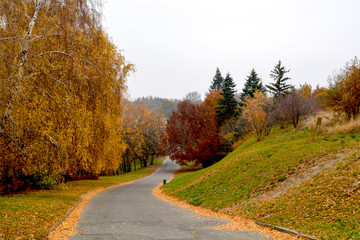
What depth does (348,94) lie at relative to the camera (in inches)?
676

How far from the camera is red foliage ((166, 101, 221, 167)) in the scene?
125ft

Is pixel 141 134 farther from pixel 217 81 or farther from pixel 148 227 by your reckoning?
pixel 148 227

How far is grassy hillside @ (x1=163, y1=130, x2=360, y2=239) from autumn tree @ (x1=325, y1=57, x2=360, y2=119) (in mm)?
3383

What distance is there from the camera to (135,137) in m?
46.2

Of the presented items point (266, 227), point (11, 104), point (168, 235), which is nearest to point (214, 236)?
point (168, 235)

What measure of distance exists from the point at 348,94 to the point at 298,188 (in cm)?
1012

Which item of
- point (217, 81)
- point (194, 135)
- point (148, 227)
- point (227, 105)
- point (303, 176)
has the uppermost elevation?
point (217, 81)

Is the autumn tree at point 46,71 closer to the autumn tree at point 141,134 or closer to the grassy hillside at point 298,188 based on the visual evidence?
the grassy hillside at point 298,188

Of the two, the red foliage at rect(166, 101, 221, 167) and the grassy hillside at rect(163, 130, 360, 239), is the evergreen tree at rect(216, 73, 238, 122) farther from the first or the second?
the grassy hillside at rect(163, 130, 360, 239)

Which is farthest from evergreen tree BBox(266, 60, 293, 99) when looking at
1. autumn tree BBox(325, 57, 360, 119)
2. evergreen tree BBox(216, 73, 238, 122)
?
autumn tree BBox(325, 57, 360, 119)

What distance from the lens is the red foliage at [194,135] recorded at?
3825 cm

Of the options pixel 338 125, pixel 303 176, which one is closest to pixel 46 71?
pixel 303 176

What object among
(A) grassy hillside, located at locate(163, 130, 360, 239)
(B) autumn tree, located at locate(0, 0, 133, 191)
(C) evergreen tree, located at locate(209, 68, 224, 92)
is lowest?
(A) grassy hillside, located at locate(163, 130, 360, 239)

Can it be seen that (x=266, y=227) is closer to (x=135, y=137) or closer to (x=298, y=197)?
(x=298, y=197)
